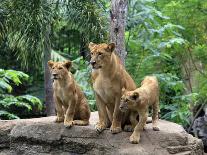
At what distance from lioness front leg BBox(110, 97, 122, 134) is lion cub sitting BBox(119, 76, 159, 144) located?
0.19 m

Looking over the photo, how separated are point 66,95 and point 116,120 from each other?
0.93 m

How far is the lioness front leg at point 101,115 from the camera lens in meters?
7.81

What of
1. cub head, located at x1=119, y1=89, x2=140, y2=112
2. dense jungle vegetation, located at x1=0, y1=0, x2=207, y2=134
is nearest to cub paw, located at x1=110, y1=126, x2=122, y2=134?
cub head, located at x1=119, y1=89, x2=140, y2=112

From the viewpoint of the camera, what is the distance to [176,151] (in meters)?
7.62

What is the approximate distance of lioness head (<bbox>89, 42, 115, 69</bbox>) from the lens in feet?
24.1

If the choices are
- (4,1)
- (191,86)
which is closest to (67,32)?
(191,86)

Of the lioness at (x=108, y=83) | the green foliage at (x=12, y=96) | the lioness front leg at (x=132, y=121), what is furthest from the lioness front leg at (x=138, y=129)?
the green foliage at (x=12, y=96)

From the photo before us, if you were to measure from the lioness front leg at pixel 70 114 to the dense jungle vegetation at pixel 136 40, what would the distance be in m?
2.82

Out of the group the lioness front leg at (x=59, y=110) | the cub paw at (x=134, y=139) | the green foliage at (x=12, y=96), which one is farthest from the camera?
the green foliage at (x=12, y=96)

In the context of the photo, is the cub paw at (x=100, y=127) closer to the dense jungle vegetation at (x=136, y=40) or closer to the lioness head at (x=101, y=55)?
the lioness head at (x=101, y=55)

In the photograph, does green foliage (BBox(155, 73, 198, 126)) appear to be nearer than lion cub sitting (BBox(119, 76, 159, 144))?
No

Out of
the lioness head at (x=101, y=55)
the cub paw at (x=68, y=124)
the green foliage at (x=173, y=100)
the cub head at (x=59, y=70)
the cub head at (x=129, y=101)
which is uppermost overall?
the lioness head at (x=101, y=55)

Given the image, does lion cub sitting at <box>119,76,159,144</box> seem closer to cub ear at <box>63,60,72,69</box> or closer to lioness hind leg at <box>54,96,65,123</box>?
cub ear at <box>63,60,72,69</box>

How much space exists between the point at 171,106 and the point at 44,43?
16.1 ft
